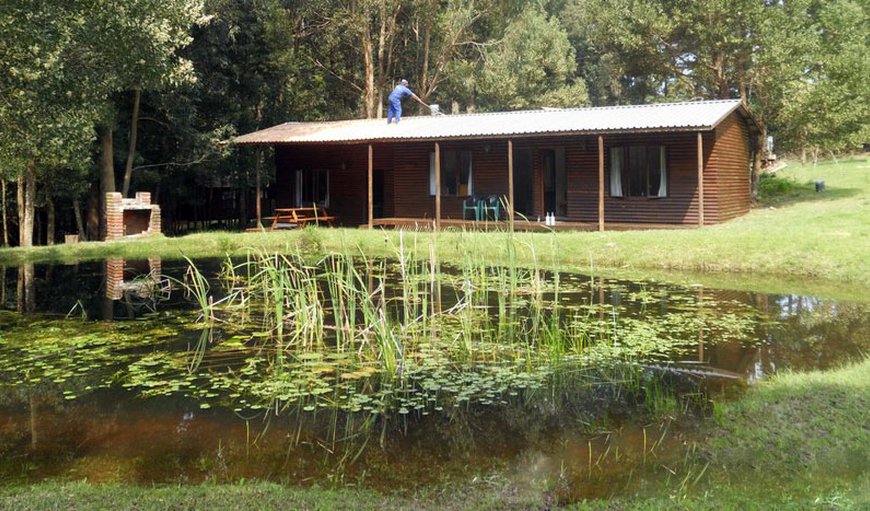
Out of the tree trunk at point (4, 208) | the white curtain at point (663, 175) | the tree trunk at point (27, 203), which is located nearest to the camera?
the tree trunk at point (27, 203)

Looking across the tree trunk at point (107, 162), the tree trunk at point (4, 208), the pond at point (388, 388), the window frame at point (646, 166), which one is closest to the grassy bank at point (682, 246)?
the window frame at point (646, 166)

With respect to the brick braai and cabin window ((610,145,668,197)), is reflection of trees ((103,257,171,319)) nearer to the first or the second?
the brick braai

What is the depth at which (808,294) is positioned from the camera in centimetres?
1163

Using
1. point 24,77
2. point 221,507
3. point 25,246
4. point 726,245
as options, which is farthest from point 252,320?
point 25,246

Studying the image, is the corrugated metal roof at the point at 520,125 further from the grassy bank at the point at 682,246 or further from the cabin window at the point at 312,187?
the grassy bank at the point at 682,246

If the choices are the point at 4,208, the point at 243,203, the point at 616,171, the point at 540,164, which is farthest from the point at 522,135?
the point at 4,208

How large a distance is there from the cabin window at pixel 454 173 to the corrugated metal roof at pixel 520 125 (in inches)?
41.0

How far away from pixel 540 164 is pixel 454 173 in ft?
9.23

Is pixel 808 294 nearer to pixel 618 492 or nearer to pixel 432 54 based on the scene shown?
pixel 618 492

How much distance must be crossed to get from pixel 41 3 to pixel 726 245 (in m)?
12.3

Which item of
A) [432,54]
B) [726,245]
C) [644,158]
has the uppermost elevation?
[432,54]

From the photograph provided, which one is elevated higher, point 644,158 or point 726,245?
point 644,158

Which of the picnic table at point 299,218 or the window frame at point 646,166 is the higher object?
the window frame at point 646,166

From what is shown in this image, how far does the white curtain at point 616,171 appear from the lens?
2072 centimetres
